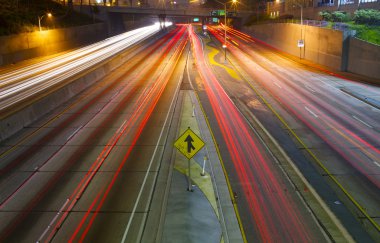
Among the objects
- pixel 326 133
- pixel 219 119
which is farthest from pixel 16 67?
pixel 326 133

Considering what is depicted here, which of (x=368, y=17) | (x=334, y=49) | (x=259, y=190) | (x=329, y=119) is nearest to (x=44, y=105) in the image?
(x=259, y=190)

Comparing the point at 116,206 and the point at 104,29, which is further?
the point at 104,29

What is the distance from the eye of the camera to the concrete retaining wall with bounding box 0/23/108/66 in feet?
187

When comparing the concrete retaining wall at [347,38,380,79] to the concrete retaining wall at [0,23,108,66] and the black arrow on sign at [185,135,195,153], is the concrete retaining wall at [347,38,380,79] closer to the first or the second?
the black arrow on sign at [185,135,195,153]

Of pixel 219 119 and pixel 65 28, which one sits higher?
pixel 65 28

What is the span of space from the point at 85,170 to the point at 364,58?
38.4 meters

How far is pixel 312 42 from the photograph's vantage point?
58.1 m

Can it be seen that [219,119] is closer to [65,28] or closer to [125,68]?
[125,68]

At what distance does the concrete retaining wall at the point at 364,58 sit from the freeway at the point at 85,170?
79.6 ft

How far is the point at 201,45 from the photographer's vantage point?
83.4 metres

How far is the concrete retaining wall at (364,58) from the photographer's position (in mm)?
42719

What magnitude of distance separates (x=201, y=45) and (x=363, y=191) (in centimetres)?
6921

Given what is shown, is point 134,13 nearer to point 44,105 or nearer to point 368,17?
point 368,17

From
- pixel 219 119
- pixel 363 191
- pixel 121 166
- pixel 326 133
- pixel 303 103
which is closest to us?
pixel 363 191
